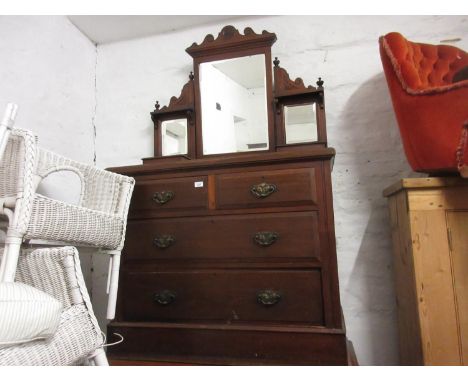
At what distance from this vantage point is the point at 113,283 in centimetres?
138

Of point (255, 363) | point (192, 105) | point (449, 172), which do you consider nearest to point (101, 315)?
point (255, 363)

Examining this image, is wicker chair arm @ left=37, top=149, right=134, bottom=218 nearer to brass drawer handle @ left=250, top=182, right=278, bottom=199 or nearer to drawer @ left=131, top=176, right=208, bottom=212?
drawer @ left=131, top=176, right=208, bottom=212

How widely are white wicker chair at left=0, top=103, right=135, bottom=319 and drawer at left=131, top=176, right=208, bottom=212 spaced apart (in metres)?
0.13

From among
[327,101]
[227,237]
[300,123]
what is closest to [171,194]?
[227,237]

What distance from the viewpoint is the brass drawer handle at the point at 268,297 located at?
1.32 meters

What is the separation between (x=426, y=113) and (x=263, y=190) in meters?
0.68

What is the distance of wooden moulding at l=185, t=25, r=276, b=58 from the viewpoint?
6.30 feet

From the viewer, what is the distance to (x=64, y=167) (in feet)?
4.04

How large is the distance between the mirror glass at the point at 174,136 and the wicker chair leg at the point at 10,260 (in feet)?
3.58

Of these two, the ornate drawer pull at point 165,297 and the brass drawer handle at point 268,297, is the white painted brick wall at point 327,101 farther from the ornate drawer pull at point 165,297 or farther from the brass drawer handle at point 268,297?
the ornate drawer pull at point 165,297

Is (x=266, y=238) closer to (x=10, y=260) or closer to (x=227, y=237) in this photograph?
(x=227, y=237)
